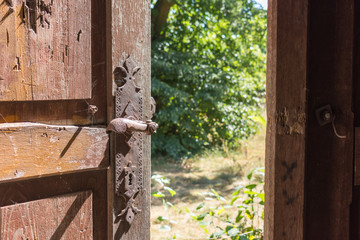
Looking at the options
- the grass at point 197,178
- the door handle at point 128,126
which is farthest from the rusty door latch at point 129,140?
the grass at point 197,178

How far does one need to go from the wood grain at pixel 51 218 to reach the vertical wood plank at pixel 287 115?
58 cm

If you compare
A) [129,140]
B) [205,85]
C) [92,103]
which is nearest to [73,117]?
[92,103]

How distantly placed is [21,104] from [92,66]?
0.25 m

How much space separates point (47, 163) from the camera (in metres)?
1.08

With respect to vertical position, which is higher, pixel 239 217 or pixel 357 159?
pixel 357 159

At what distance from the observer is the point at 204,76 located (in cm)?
783

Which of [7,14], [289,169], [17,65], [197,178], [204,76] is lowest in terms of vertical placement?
[197,178]

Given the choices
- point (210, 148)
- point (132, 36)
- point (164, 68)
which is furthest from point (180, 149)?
point (132, 36)

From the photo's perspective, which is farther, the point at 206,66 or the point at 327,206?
the point at 206,66

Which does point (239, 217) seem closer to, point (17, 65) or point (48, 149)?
point (48, 149)

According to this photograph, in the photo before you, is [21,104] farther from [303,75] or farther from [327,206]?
[327,206]

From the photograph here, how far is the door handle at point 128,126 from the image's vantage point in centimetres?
113

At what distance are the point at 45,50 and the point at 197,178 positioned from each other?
17.9 feet

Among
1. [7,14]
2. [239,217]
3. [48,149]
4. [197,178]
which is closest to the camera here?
[7,14]
